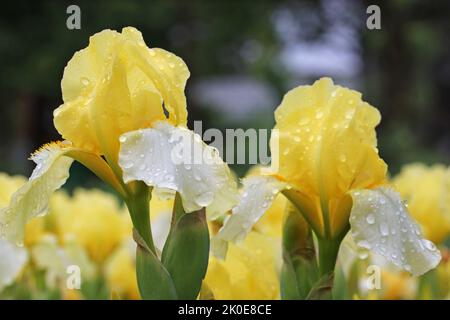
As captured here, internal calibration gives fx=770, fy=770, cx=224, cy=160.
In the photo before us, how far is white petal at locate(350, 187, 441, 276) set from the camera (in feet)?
2.47

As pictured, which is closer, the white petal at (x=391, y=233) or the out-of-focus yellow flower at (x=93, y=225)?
the white petal at (x=391, y=233)

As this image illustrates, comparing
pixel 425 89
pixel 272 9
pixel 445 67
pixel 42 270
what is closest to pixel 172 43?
pixel 272 9

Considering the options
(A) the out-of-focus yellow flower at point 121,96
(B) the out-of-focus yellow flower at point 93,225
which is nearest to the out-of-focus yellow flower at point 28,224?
(B) the out-of-focus yellow flower at point 93,225

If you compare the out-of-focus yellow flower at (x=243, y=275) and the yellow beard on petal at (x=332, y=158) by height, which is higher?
the yellow beard on petal at (x=332, y=158)

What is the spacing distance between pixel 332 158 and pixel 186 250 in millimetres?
190

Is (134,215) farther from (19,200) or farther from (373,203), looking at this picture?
(373,203)

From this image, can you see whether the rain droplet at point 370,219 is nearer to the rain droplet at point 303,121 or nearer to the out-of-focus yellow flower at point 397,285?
the rain droplet at point 303,121

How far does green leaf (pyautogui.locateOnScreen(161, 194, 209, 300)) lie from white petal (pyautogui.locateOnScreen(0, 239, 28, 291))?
0.45 metres

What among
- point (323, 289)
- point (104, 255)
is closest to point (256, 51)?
point (104, 255)

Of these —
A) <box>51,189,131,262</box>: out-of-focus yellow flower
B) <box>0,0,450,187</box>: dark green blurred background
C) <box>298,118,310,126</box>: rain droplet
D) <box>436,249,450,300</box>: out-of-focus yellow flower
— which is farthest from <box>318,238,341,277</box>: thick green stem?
<box>0,0,450,187</box>: dark green blurred background

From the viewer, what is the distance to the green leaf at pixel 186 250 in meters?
0.77

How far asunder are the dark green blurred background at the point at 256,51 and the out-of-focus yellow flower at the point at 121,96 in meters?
7.79

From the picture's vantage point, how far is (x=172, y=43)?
33.6ft

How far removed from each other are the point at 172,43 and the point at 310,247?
953 centimetres
